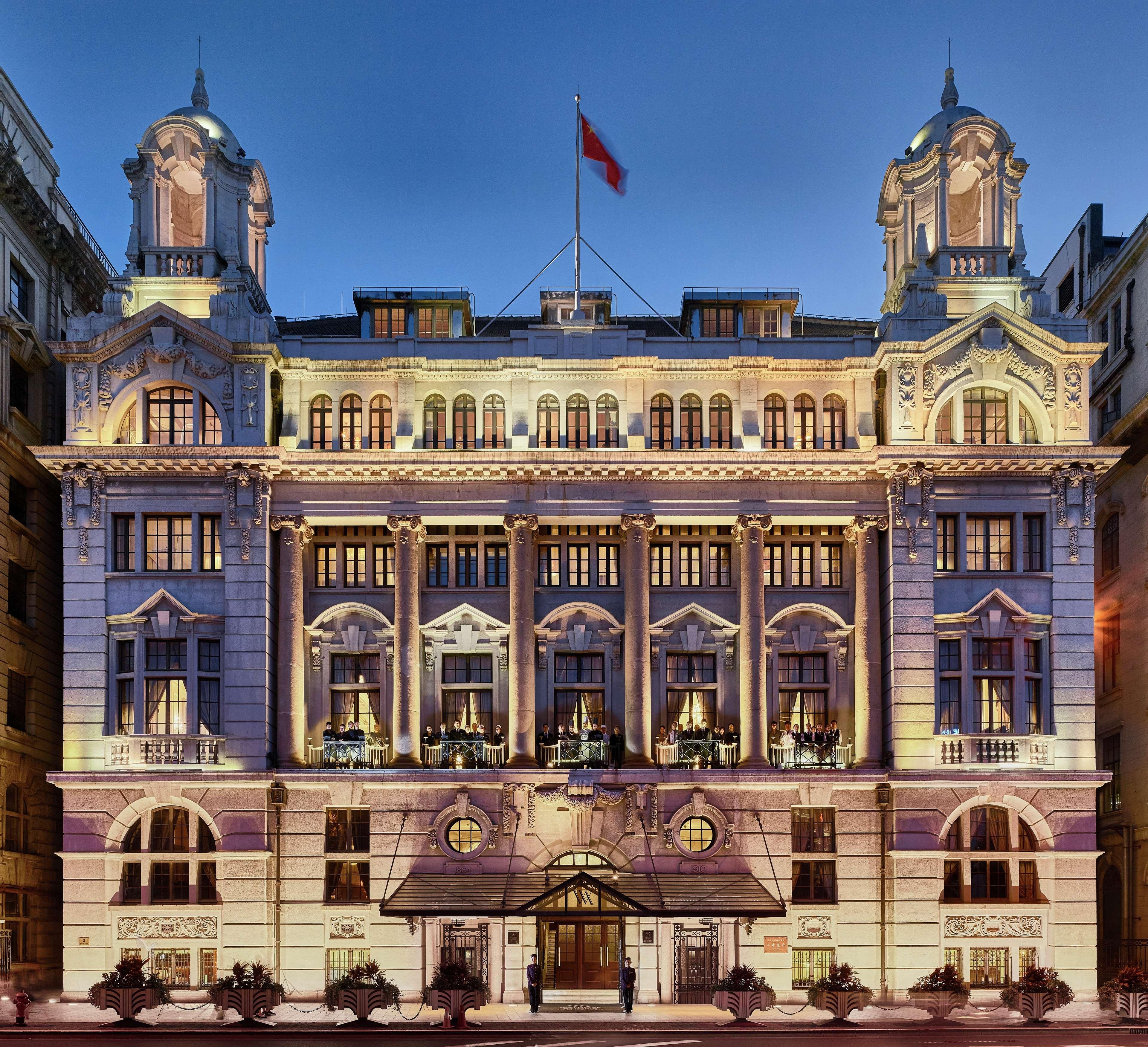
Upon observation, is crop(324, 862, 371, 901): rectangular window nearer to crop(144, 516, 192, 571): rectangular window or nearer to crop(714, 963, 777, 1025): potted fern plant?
crop(144, 516, 192, 571): rectangular window

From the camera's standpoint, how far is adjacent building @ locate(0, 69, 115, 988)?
5856cm

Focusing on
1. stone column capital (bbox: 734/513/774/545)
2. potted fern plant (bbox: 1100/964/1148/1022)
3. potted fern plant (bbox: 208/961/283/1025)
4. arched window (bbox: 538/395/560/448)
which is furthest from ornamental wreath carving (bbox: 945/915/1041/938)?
potted fern plant (bbox: 208/961/283/1025)

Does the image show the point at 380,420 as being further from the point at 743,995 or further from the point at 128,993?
the point at 743,995

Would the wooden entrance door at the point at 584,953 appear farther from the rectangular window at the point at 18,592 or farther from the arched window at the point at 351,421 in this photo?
the rectangular window at the point at 18,592

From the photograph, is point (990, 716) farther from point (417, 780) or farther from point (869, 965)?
point (417, 780)

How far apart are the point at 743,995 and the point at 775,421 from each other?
24.2 meters

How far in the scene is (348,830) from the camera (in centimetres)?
5688

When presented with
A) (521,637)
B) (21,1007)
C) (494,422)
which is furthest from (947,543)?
(21,1007)

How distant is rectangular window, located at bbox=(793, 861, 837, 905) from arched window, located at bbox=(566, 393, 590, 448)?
19.8 meters

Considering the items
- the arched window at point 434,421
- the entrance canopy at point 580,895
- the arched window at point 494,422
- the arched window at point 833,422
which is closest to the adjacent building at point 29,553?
the arched window at point 434,421

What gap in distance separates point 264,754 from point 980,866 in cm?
2941

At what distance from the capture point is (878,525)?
58.8 m

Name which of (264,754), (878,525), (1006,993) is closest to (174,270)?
(264,754)

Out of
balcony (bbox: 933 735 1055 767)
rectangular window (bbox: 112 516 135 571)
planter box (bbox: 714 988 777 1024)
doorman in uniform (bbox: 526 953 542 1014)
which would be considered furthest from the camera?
rectangular window (bbox: 112 516 135 571)
